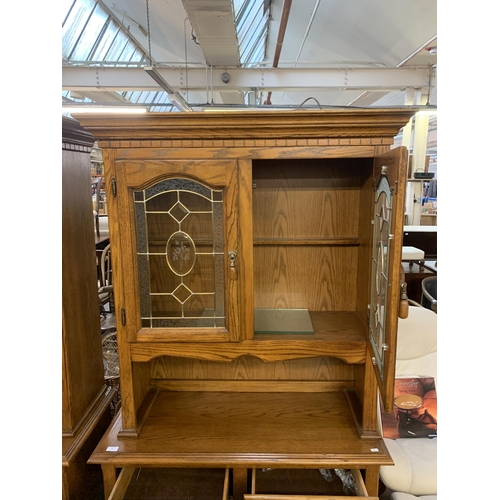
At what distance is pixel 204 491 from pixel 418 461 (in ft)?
2.64

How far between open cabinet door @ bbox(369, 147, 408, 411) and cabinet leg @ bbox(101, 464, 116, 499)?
2.93ft

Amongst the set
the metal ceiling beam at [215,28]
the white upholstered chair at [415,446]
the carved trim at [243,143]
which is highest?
the metal ceiling beam at [215,28]

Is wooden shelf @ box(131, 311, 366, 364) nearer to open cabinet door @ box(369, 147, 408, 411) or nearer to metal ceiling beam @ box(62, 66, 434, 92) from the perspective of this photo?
open cabinet door @ box(369, 147, 408, 411)

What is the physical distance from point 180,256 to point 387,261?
636 millimetres

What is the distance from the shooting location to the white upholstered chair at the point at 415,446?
52.4 inches

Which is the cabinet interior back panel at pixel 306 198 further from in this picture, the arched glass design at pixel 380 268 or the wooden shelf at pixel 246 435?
the wooden shelf at pixel 246 435

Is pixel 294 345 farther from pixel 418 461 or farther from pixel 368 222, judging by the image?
pixel 418 461

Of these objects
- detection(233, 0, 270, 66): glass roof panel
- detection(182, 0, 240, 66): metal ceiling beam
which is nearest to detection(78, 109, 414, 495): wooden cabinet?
detection(182, 0, 240, 66): metal ceiling beam

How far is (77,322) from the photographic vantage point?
4.12ft

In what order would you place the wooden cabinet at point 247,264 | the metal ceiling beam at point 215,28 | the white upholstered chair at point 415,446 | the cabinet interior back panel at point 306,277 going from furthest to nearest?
1. the metal ceiling beam at point 215,28
2. the cabinet interior back panel at point 306,277
3. the white upholstered chair at point 415,446
4. the wooden cabinet at point 247,264

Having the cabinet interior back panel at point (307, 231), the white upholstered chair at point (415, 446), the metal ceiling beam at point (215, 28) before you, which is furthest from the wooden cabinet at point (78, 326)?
the metal ceiling beam at point (215, 28)

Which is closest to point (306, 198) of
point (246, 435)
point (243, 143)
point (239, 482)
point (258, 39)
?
point (243, 143)

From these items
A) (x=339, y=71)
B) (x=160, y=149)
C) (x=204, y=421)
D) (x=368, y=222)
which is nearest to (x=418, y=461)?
(x=204, y=421)
